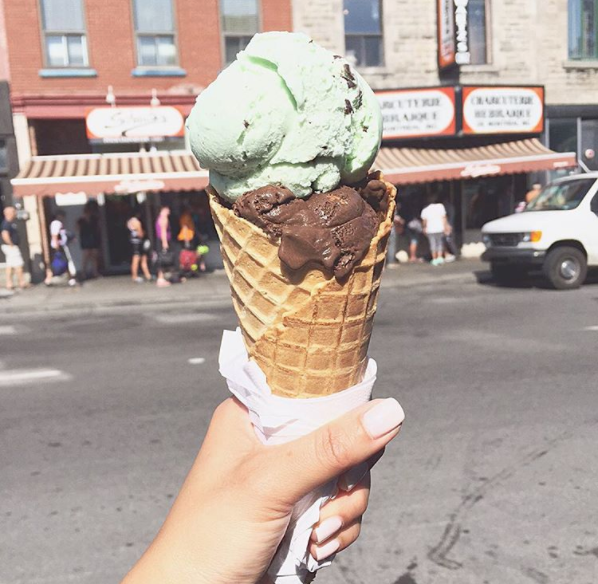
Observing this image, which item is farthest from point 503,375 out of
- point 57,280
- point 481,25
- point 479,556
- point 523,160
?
point 481,25

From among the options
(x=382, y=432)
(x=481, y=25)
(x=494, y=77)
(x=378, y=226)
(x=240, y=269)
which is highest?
(x=481, y=25)

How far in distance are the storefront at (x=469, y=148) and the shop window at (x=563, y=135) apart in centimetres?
16

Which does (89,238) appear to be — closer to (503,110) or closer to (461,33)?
(461,33)

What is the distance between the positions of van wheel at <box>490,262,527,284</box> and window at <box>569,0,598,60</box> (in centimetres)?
840

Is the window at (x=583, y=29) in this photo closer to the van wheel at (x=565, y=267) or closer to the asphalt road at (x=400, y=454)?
the van wheel at (x=565, y=267)

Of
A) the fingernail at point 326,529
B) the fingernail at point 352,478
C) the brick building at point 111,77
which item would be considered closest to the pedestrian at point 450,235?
the brick building at point 111,77

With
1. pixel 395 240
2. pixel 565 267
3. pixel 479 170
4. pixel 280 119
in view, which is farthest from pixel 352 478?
pixel 395 240

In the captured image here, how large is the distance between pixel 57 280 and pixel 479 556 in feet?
47.0

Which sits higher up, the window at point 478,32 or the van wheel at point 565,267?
the window at point 478,32

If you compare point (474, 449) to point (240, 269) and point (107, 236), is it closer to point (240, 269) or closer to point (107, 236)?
point (240, 269)

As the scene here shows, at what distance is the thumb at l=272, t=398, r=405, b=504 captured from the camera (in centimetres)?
175

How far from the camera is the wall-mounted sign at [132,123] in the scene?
1495 centimetres

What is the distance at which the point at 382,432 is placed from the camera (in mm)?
1767

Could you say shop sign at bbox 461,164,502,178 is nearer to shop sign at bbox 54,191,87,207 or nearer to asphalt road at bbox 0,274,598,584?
asphalt road at bbox 0,274,598,584
